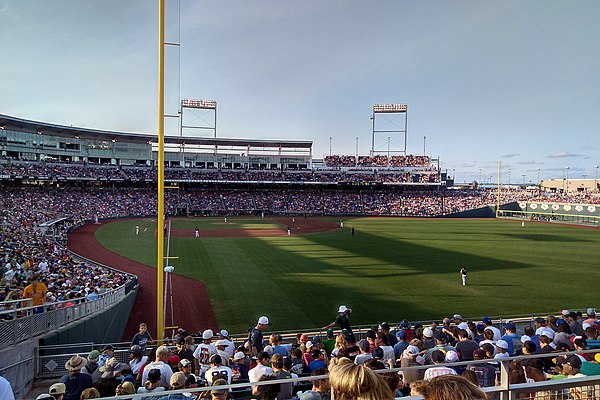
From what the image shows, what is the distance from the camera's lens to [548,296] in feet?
60.7

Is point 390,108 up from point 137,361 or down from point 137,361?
up

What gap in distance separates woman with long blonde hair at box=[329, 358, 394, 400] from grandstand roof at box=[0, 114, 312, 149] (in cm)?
6095

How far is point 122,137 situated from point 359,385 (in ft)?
239

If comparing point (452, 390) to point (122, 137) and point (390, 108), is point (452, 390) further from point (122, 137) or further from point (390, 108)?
point (390, 108)

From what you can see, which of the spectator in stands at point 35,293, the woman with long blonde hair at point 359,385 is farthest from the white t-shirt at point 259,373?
the spectator in stands at point 35,293

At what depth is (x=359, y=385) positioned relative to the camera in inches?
84.0

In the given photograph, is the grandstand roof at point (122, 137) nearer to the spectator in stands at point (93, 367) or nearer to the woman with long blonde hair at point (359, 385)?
the spectator in stands at point (93, 367)

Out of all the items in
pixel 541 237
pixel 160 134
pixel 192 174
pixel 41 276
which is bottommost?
pixel 541 237

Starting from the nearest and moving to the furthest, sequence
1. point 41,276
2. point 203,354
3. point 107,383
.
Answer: point 107,383 → point 203,354 → point 41,276

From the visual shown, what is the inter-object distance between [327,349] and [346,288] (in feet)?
38.8

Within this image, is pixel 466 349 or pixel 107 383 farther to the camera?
pixel 466 349

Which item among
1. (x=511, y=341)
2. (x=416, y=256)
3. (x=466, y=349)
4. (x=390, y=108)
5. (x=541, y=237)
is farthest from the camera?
(x=390, y=108)

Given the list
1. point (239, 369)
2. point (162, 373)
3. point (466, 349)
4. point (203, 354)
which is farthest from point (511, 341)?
point (162, 373)

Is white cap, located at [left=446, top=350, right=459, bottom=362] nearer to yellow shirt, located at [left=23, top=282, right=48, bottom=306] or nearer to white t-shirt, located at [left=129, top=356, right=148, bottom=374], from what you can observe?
white t-shirt, located at [left=129, top=356, right=148, bottom=374]
